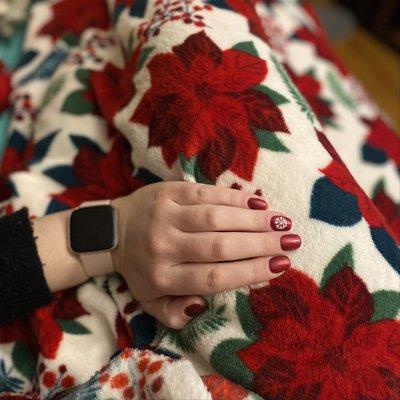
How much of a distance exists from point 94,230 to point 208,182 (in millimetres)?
163

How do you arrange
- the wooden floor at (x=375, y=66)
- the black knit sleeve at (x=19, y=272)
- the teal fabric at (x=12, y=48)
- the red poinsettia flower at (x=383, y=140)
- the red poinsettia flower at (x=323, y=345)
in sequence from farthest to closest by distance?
the wooden floor at (x=375, y=66), the teal fabric at (x=12, y=48), the red poinsettia flower at (x=383, y=140), the black knit sleeve at (x=19, y=272), the red poinsettia flower at (x=323, y=345)

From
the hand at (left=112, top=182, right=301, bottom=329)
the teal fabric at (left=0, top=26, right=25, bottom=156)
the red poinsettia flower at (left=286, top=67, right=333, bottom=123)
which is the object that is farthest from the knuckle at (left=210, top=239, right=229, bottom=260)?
the teal fabric at (left=0, top=26, right=25, bottom=156)

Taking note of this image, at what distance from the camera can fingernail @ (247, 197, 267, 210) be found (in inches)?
19.5

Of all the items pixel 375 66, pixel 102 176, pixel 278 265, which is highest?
pixel 278 265

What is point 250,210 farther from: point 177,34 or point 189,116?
point 177,34

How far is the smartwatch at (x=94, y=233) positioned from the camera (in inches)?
22.1

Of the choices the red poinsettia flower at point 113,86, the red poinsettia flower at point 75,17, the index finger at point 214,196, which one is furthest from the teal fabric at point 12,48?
the index finger at point 214,196

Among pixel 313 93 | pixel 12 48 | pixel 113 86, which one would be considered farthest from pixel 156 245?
pixel 12 48

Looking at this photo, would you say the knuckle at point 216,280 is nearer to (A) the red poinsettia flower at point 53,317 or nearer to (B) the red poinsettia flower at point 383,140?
(A) the red poinsettia flower at point 53,317

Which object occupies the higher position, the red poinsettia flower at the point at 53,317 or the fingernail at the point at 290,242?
the fingernail at the point at 290,242

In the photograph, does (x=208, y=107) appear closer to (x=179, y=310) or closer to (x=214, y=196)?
(x=214, y=196)

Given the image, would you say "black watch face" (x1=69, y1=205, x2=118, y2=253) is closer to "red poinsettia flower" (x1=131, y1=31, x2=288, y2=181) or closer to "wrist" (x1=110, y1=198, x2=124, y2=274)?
"wrist" (x1=110, y1=198, x2=124, y2=274)

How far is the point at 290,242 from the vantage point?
1.55ft

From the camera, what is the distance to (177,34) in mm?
601
